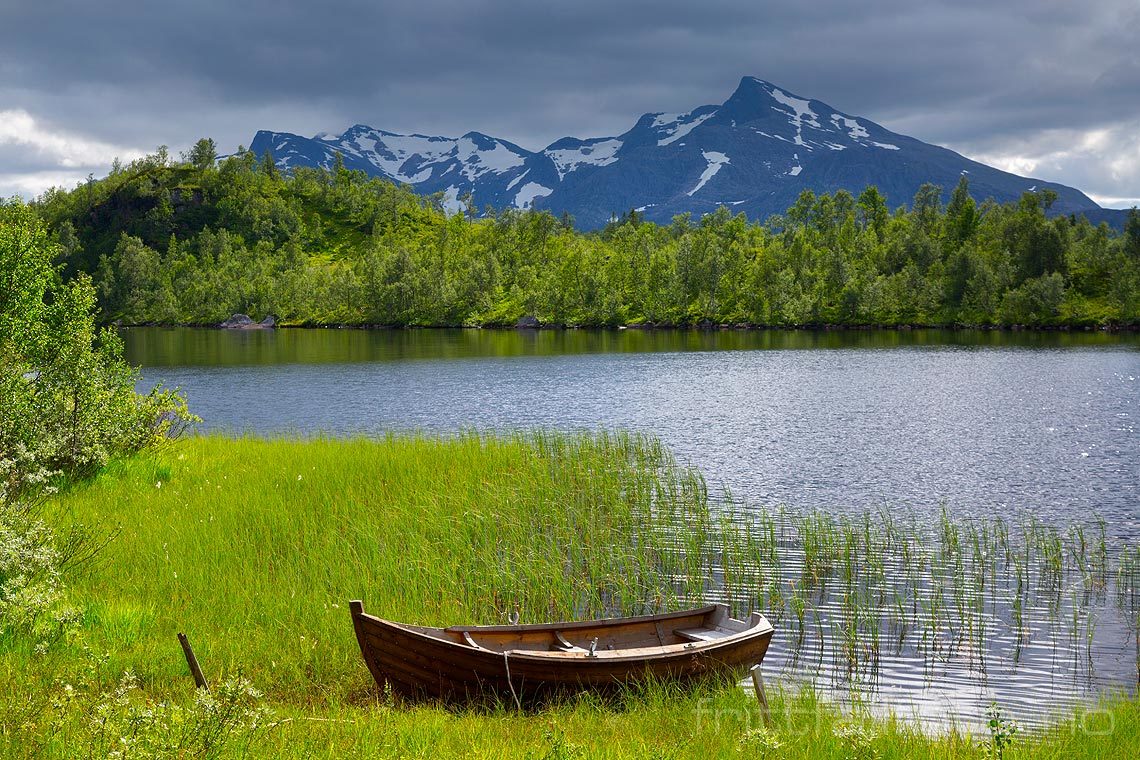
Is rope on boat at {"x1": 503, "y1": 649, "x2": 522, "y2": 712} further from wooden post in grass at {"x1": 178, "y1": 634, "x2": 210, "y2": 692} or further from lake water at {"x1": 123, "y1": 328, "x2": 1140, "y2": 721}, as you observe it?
lake water at {"x1": 123, "y1": 328, "x2": 1140, "y2": 721}

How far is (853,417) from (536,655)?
48656 mm

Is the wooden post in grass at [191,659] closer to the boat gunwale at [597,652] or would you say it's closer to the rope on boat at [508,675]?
the boat gunwale at [597,652]

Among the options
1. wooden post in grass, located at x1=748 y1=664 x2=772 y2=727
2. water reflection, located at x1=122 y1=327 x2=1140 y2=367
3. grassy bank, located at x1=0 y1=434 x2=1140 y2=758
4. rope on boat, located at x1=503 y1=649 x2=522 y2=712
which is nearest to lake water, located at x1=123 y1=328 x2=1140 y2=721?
water reflection, located at x1=122 y1=327 x2=1140 y2=367

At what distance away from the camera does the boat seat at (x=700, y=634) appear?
16156 mm

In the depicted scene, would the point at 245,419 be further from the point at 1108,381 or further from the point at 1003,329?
the point at 1003,329

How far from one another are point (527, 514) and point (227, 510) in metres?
8.77

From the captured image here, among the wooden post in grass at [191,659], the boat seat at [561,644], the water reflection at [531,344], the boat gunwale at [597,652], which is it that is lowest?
the boat seat at [561,644]

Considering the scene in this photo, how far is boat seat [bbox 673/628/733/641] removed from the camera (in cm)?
1616

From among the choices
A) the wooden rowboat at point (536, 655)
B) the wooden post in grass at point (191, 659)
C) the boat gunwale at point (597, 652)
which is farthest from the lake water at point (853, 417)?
the wooden post in grass at point (191, 659)

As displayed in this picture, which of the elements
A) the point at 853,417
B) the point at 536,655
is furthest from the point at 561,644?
the point at 853,417

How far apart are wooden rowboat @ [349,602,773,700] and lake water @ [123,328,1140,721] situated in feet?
9.86

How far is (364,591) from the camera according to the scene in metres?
18.8

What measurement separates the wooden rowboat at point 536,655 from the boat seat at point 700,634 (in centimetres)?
4

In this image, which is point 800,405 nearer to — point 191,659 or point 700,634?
point 700,634
